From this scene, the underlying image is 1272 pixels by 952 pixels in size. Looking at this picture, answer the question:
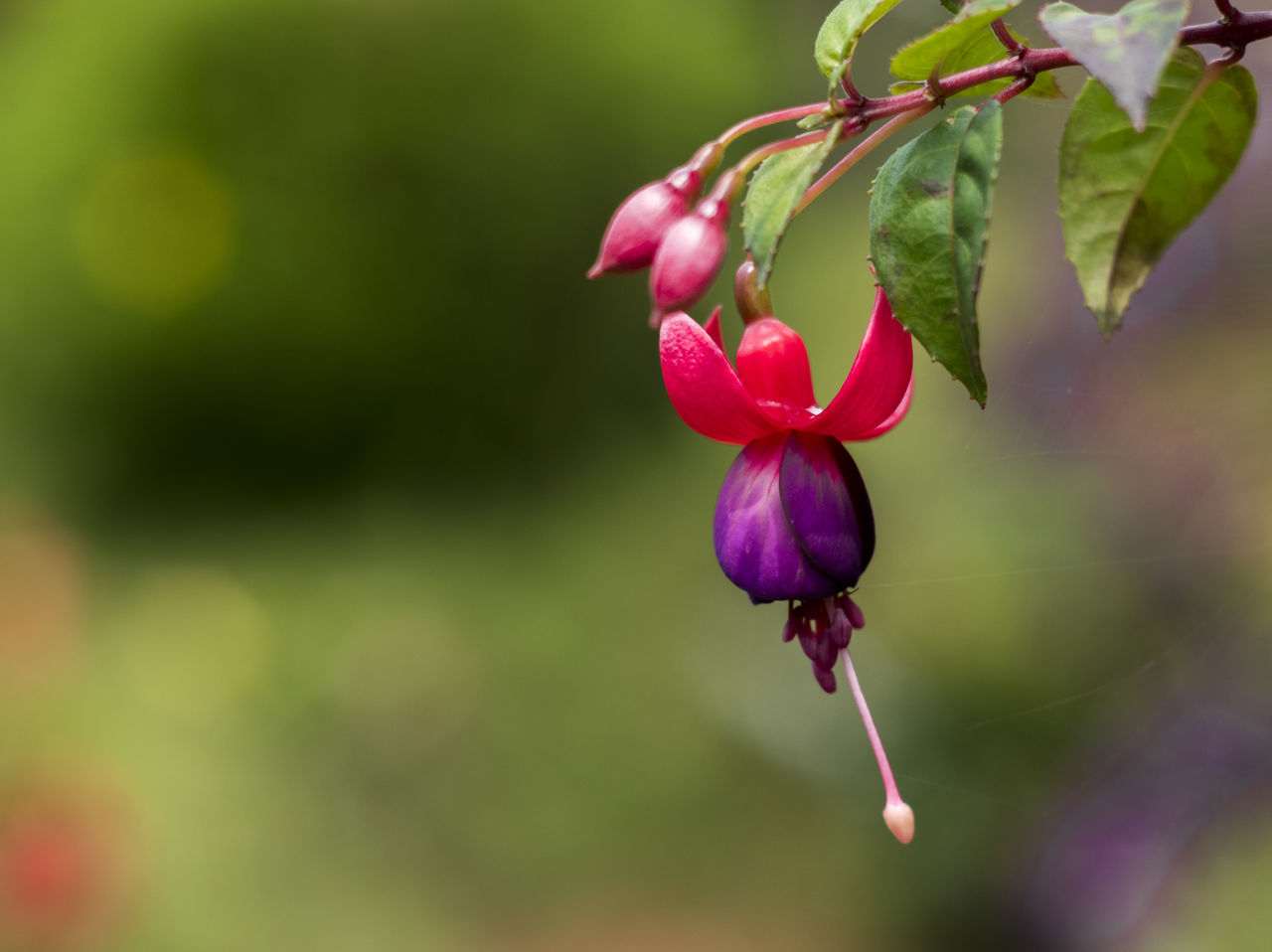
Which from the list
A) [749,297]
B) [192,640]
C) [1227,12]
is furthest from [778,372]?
[192,640]

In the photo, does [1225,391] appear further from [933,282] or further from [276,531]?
[276,531]

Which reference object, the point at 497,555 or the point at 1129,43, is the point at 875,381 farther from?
the point at 497,555

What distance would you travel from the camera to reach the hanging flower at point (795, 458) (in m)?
0.27

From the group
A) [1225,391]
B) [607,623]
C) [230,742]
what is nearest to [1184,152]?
[1225,391]

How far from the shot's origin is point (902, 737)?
1.51 meters

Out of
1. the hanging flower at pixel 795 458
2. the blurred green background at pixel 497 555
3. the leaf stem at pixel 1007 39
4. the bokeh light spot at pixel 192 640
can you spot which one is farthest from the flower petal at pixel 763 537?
the bokeh light spot at pixel 192 640

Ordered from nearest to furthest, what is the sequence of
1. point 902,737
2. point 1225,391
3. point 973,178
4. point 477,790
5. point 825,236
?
point 973,178 < point 1225,391 < point 902,737 < point 477,790 < point 825,236

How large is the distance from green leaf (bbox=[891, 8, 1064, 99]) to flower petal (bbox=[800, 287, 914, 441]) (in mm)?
55

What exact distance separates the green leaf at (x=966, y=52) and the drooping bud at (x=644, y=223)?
6cm

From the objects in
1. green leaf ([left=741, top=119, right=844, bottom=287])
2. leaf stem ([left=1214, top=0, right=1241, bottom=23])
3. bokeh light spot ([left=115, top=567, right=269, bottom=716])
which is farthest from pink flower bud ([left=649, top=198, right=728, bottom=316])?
bokeh light spot ([left=115, top=567, right=269, bottom=716])

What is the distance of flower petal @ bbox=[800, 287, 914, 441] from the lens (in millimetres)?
268

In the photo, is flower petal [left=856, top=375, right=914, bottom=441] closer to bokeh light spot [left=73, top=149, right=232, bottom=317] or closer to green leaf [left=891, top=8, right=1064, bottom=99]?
green leaf [left=891, top=8, right=1064, bottom=99]

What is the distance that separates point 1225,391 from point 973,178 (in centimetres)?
106

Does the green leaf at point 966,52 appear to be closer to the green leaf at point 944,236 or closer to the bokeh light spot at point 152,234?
the green leaf at point 944,236
